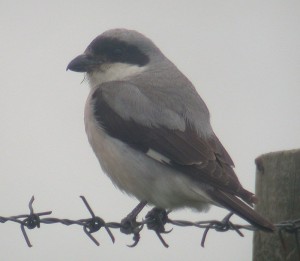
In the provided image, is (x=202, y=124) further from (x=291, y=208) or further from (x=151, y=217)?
(x=291, y=208)

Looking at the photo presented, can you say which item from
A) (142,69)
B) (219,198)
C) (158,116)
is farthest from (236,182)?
(142,69)

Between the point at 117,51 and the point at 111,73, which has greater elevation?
the point at 117,51

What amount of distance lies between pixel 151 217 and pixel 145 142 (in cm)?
62

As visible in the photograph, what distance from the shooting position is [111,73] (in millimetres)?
5656

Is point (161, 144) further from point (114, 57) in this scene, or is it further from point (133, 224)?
point (114, 57)

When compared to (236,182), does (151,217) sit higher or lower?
lower

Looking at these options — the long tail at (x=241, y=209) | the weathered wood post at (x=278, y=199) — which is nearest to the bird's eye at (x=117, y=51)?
the long tail at (x=241, y=209)

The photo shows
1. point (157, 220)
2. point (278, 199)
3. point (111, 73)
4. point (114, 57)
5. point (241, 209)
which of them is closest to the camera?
point (278, 199)

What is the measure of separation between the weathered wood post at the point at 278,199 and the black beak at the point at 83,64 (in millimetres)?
2366

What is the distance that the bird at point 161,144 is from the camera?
4262 millimetres

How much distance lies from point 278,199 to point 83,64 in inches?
103

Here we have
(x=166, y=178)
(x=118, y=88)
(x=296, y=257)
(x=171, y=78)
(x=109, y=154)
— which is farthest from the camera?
→ (x=171, y=78)

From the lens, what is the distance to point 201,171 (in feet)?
14.0

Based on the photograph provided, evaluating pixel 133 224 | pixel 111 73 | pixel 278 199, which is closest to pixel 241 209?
pixel 278 199
